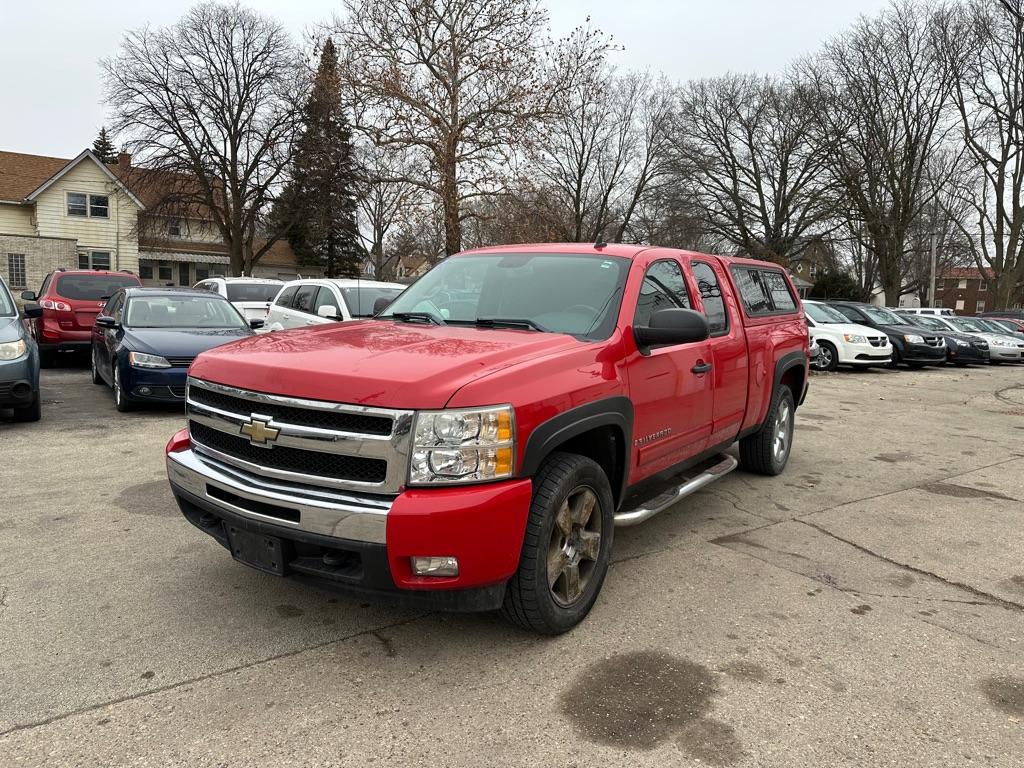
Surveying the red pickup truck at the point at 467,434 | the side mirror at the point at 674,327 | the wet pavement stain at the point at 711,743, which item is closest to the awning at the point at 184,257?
the red pickup truck at the point at 467,434

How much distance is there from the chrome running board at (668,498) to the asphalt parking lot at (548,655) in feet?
1.25

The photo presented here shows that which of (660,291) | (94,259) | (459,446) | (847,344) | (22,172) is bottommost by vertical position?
(847,344)

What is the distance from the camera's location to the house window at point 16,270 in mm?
28781

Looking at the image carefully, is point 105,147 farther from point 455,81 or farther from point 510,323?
point 510,323

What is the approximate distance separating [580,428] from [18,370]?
656 cm

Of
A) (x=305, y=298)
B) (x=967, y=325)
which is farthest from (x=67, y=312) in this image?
(x=967, y=325)

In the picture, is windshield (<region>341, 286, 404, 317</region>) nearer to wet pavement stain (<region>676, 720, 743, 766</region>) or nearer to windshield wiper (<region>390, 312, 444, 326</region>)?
windshield wiper (<region>390, 312, 444, 326</region>)

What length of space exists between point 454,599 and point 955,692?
6.77ft

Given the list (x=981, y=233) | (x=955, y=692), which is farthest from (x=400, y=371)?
(x=981, y=233)

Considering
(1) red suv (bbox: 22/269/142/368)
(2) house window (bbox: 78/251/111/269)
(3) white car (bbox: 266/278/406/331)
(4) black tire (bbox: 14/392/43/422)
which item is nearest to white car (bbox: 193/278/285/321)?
(1) red suv (bbox: 22/269/142/368)

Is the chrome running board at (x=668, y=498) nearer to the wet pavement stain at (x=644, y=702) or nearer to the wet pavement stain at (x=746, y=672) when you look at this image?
the wet pavement stain at (x=644, y=702)

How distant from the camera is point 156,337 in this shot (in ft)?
27.5

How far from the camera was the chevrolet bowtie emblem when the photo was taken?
2.91 meters

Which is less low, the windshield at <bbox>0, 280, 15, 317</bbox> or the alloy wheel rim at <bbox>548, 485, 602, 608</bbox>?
the windshield at <bbox>0, 280, 15, 317</bbox>
